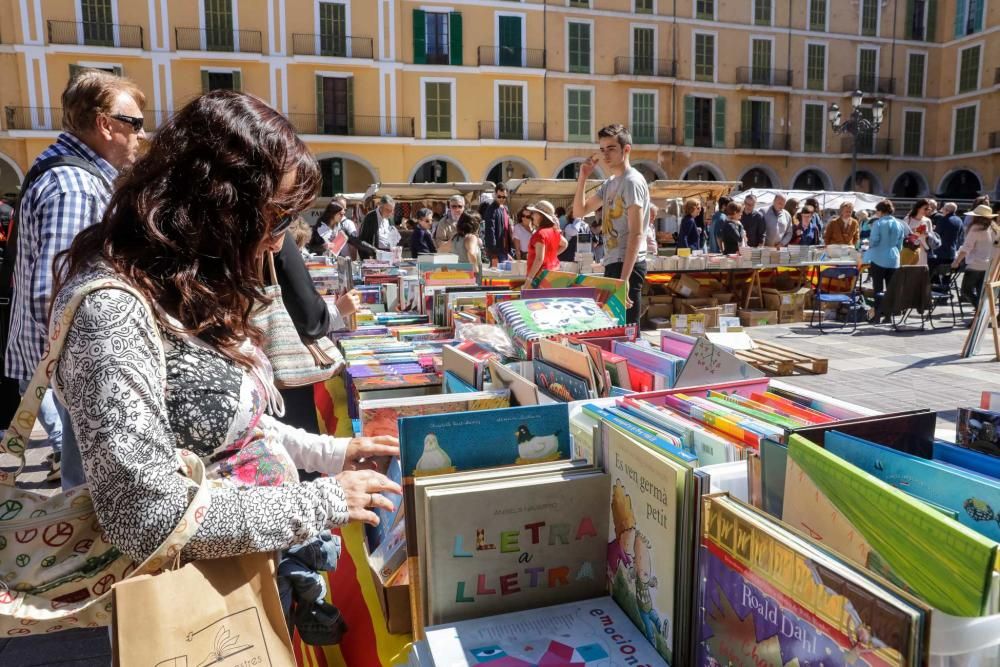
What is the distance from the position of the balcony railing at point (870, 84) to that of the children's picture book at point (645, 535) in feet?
108

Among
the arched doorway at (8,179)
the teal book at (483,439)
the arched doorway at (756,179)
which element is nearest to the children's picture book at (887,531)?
the teal book at (483,439)

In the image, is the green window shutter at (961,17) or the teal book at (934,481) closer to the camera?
the teal book at (934,481)

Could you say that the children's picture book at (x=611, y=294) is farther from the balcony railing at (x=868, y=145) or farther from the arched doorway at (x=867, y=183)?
the arched doorway at (x=867, y=183)

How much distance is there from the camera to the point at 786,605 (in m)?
0.91

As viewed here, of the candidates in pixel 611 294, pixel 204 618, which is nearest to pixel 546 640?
pixel 204 618

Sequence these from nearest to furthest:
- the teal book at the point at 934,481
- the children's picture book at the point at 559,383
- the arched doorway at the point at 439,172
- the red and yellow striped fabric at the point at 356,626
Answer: the teal book at the point at 934,481
the red and yellow striped fabric at the point at 356,626
the children's picture book at the point at 559,383
the arched doorway at the point at 439,172

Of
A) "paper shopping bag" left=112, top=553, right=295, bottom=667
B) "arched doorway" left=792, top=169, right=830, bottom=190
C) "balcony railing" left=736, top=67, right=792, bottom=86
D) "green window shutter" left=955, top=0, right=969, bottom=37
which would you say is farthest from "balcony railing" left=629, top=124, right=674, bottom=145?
"paper shopping bag" left=112, top=553, right=295, bottom=667

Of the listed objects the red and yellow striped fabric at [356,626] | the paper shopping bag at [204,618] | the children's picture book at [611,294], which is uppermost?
the children's picture book at [611,294]

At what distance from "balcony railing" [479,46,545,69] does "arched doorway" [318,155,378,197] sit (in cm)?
550

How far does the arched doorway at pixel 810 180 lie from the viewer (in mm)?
29797

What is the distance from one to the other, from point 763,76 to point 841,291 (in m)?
22.1

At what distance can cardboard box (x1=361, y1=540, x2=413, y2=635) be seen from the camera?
1.44 metres

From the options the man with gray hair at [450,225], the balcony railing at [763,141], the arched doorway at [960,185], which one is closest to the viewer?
the man with gray hair at [450,225]

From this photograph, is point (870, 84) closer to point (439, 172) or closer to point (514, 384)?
point (439, 172)
